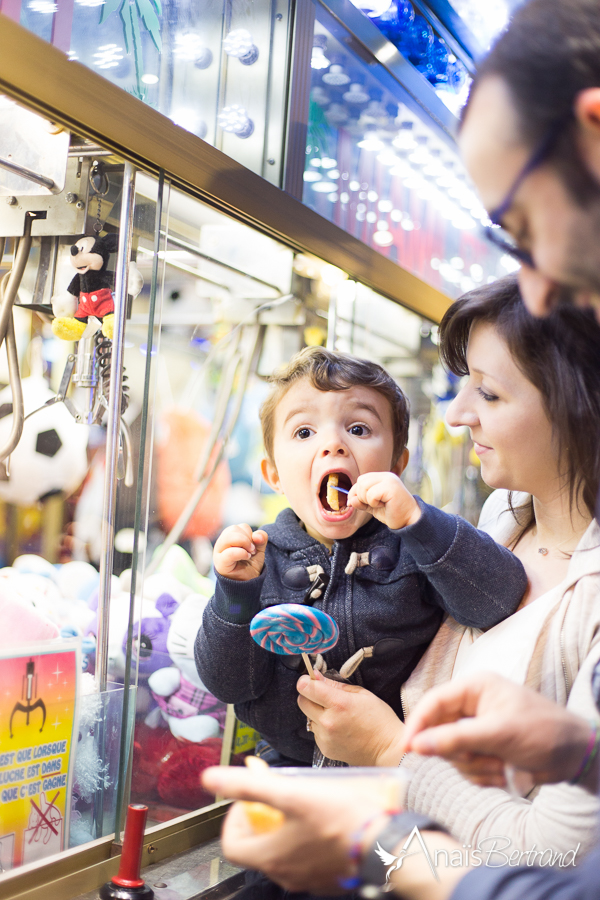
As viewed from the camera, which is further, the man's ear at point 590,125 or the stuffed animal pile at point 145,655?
the stuffed animal pile at point 145,655

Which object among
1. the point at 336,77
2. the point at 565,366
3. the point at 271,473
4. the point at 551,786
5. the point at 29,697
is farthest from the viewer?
the point at 336,77

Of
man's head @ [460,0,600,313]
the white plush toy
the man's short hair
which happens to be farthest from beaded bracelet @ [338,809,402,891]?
the white plush toy

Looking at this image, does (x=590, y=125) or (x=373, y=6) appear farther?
(x=373, y=6)

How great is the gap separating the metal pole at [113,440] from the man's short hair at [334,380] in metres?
0.28

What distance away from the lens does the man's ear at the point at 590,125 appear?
52cm

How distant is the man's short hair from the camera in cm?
139

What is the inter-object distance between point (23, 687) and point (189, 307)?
2.89ft

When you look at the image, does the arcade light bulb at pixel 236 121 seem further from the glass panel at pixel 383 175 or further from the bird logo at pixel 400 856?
the bird logo at pixel 400 856

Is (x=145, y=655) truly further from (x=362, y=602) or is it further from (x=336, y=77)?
(x=336, y=77)

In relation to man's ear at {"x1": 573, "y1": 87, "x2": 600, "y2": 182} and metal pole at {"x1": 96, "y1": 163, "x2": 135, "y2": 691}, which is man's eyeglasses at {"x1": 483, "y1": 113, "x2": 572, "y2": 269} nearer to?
man's ear at {"x1": 573, "y1": 87, "x2": 600, "y2": 182}

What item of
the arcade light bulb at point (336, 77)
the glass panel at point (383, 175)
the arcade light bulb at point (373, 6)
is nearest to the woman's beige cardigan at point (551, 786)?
the glass panel at point (383, 175)

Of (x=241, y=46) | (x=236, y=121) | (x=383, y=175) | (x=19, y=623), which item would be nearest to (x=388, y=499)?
(x=19, y=623)

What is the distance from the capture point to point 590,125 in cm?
53

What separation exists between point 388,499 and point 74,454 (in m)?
0.63
